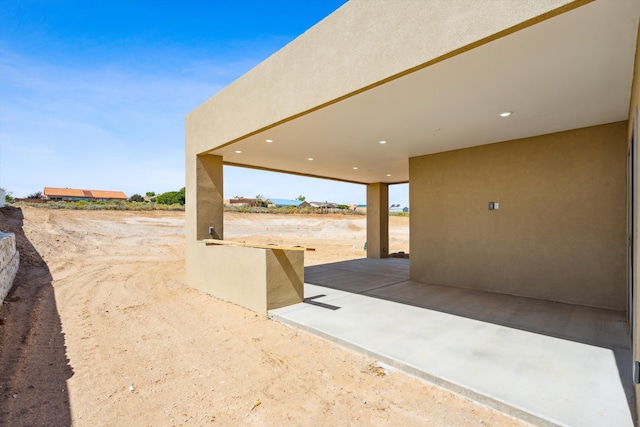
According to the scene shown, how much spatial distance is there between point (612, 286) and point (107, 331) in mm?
7744

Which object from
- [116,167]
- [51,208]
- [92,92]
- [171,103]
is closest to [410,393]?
[171,103]

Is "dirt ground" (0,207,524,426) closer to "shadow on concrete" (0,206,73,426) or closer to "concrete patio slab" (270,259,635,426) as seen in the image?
"shadow on concrete" (0,206,73,426)

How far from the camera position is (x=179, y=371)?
3346 mm

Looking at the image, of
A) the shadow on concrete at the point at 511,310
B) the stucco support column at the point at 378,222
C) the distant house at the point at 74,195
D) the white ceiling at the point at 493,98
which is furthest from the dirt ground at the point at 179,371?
the distant house at the point at 74,195

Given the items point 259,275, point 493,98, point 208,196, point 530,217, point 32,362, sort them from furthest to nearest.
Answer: point 208,196
point 530,217
point 259,275
point 493,98
point 32,362

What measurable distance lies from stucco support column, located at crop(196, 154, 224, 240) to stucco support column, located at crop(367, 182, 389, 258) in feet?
20.3

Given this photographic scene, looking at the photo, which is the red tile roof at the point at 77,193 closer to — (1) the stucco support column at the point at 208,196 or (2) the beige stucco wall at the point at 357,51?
(1) the stucco support column at the point at 208,196

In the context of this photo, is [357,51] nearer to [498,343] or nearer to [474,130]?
[474,130]

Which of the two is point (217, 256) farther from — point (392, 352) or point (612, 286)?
point (612, 286)

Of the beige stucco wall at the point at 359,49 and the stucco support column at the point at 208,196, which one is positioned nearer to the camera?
the beige stucco wall at the point at 359,49

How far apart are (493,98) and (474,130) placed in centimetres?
148

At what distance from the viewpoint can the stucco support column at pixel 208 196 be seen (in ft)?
22.6

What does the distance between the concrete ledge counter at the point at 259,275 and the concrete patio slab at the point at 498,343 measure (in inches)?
10.5

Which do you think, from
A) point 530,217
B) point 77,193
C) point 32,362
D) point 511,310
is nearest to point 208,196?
point 32,362
